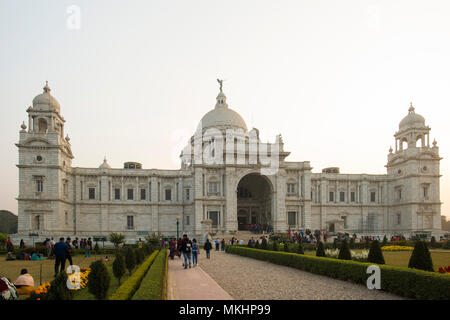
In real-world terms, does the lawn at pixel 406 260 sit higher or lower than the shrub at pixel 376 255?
lower

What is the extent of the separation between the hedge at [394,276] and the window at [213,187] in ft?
112

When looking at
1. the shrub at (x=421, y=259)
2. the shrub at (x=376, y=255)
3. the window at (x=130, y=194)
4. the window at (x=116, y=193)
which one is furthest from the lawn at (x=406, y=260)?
the window at (x=116, y=193)

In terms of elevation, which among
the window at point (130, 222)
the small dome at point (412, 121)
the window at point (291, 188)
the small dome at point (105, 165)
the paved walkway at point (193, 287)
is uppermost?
the small dome at point (412, 121)

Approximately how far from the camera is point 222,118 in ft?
212

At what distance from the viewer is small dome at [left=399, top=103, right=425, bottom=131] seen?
5881 cm

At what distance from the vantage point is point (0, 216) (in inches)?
3477

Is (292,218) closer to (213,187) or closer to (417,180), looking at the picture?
(213,187)

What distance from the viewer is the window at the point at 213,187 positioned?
54.0m

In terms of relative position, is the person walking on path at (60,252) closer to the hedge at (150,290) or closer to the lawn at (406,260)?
the hedge at (150,290)

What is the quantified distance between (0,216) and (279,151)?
6601 centimetres

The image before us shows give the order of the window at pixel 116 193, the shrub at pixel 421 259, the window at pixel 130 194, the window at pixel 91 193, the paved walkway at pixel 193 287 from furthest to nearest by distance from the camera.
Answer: the window at pixel 130 194 → the window at pixel 116 193 → the window at pixel 91 193 → the shrub at pixel 421 259 → the paved walkway at pixel 193 287

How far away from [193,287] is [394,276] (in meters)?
6.67

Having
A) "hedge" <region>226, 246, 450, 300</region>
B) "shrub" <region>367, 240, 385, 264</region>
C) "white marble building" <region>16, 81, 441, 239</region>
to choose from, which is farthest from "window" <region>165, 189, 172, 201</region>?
"shrub" <region>367, 240, 385, 264</region>
